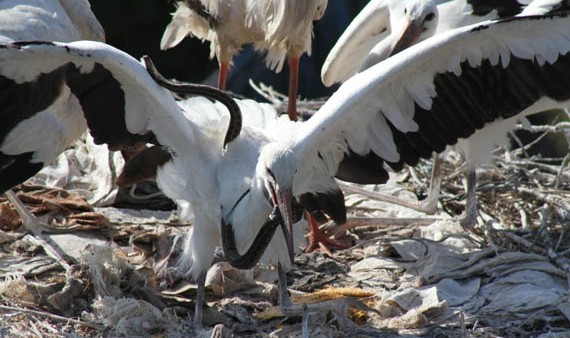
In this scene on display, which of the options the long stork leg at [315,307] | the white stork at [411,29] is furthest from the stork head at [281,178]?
the white stork at [411,29]

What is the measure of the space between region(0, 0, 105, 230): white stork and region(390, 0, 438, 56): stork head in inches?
59.3

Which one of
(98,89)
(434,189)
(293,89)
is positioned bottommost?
(434,189)

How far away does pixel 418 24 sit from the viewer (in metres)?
4.80

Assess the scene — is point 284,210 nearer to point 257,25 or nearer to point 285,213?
point 285,213

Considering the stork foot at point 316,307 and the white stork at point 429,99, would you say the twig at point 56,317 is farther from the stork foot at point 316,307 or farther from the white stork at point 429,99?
the white stork at point 429,99

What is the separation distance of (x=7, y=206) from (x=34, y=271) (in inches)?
24.1

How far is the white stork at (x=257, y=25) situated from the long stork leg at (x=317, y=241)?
1.91ft

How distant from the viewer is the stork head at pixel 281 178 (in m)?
3.61

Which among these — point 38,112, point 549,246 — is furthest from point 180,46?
point 38,112

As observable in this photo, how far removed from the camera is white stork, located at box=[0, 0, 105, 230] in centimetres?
374

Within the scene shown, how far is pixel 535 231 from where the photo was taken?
15.9 ft

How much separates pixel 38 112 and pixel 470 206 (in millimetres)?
2153

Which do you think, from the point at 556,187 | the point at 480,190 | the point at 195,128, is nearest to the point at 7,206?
the point at 195,128

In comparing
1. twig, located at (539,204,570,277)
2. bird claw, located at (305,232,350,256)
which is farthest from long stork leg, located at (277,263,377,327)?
twig, located at (539,204,570,277)
